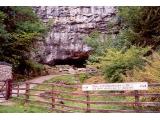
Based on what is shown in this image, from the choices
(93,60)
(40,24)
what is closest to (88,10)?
(40,24)

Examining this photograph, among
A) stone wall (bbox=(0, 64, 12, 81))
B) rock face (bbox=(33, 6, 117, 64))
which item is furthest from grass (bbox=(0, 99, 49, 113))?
rock face (bbox=(33, 6, 117, 64))

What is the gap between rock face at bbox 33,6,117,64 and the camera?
33219 millimetres

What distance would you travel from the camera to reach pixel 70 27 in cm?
3397

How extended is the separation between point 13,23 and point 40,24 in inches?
81.2

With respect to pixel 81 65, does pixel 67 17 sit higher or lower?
higher

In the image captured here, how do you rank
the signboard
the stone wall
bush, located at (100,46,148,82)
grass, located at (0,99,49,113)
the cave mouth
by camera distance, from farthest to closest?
the cave mouth < the stone wall < bush, located at (100,46,148,82) < grass, located at (0,99,49,113) < the signboard

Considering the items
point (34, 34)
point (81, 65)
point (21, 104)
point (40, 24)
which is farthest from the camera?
point (81, 65)

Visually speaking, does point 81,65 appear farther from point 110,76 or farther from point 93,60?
point 110,76

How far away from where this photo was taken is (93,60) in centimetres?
2561

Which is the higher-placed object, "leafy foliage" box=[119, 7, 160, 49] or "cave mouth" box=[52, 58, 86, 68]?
"leafy foliage" box=[119, 7, 160, 49]

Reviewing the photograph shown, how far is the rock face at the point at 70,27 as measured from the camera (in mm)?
33219

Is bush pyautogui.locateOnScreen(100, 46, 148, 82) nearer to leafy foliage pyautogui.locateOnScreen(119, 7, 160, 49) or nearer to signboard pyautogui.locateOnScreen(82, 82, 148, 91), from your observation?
leafy foliage pyautogui.locateOnScreen(119, 7, 160, 49)

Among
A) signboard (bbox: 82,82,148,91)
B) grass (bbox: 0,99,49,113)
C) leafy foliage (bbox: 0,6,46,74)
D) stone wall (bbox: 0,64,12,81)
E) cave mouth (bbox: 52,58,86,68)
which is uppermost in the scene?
leafy foliage (bbox: 0,6,46,74)

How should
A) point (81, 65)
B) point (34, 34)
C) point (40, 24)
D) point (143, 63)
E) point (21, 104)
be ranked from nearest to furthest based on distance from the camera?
point (21, 104)
point (143, 63)
point (34, 34)
point (40, 24)
point (81, 65)
